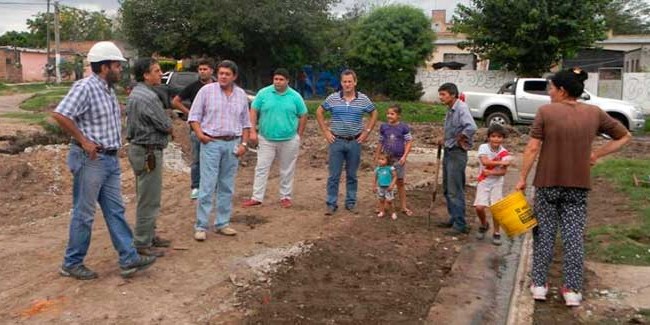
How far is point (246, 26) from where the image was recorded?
1195 inches

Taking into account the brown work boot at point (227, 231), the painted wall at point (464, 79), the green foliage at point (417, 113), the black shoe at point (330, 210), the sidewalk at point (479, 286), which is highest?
the painted wall at point (464, 79)

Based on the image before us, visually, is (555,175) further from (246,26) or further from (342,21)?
(342,21)

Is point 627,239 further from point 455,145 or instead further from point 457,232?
point 455,145

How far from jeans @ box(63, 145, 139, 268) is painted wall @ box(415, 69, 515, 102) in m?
27.0

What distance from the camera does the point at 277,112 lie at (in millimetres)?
Answer: 8375

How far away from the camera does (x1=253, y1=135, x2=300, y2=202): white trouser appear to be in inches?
334

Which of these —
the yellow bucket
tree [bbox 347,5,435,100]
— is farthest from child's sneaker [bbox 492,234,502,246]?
tree [bbox 347,5,435,100]

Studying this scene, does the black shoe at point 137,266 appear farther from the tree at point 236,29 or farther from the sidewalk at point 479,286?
the tree at point 236,29

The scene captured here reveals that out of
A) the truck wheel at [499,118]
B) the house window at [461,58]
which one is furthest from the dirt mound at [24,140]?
the house window at [461,58]

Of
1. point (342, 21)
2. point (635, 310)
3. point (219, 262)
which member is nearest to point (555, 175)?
point (635, 310)

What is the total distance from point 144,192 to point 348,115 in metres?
3.09

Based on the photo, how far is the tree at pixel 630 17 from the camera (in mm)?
54625

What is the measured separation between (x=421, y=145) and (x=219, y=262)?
40.3 ft

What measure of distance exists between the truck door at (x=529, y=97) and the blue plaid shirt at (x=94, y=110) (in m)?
16.7
